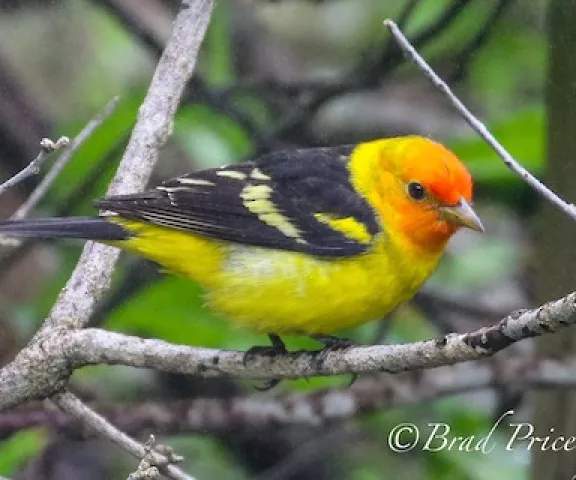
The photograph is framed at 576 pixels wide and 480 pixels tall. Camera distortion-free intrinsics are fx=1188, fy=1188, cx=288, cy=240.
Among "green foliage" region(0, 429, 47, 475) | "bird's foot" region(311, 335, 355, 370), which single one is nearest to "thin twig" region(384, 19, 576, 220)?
"bird's foot" region(311, 335, 355, 370)

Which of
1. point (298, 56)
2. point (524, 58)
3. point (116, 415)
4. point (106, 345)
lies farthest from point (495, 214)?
point (106, 345)

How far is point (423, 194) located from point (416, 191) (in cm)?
3

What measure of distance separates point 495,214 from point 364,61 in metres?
0.98

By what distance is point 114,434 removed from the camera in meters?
2.71

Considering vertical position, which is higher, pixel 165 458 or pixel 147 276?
pixel 147 276

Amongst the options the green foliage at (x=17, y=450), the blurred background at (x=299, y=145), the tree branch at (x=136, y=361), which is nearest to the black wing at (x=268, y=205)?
the tree branch at (x=136, y=361)

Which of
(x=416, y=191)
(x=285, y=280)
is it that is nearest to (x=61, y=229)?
(x=285, y=280)

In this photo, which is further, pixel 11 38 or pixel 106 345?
pixel 11 38

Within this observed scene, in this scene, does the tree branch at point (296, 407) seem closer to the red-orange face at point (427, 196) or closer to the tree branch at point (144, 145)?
the red-orange face at point (427, 196)

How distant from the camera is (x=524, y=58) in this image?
516 cm

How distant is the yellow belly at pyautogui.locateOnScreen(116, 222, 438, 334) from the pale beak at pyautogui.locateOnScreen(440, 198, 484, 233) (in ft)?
0.51

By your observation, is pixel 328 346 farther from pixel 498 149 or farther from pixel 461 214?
pixel 498 149

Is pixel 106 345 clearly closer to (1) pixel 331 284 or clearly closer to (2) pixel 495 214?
(1) pixel 331 284

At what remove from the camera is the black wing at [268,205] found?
332 cm
